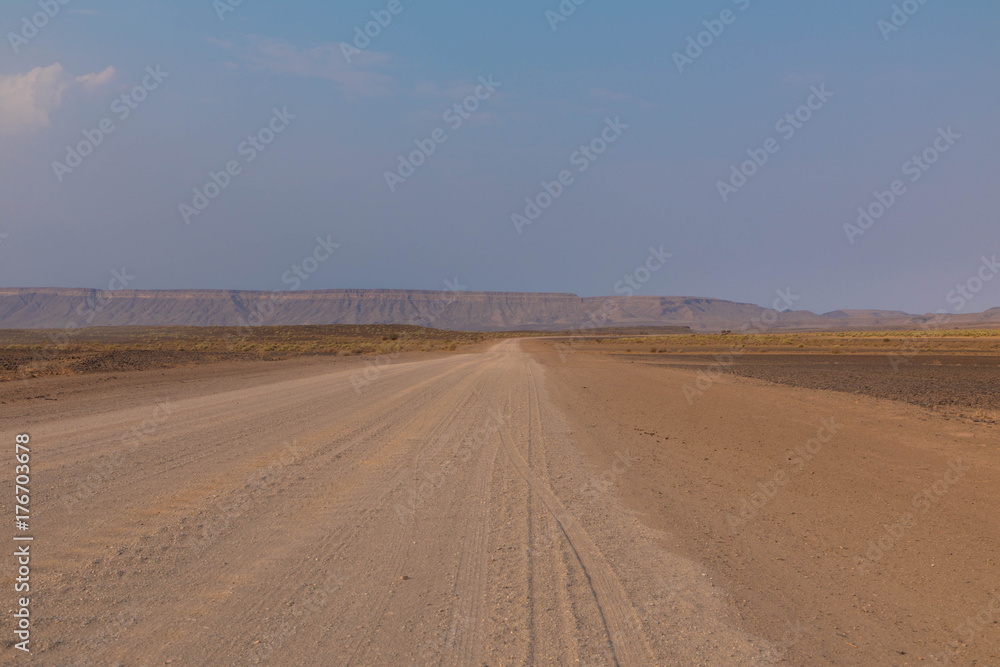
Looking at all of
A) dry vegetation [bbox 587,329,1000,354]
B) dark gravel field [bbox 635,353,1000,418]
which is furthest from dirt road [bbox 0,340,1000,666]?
dry vegetation [bbox 587,329,1000,354]

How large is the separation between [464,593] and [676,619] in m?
1.37

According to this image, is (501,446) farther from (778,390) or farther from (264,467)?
(778,390)

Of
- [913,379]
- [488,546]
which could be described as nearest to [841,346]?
[913,379]

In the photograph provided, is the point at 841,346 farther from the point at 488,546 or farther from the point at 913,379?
the point at 488,546

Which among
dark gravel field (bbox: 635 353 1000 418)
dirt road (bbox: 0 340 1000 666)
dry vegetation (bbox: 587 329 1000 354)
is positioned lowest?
dirt road (bbox: 0 340 1000 666)

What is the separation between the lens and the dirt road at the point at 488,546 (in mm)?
3561

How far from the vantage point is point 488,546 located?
503cm

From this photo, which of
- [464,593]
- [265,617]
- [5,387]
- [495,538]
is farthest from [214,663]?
[5,387]

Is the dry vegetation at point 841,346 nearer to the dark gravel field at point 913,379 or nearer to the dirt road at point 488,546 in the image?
the dark gravel field at point 913,379

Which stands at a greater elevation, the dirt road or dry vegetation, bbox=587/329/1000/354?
dry vegetation, bbox=587/329/1000/354

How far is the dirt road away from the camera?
3.56m

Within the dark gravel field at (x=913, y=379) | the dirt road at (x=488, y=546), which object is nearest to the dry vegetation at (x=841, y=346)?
the dark gravel field at (x=913, y=379)

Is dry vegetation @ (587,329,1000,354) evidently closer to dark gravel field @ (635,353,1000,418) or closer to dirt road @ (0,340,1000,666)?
dark gravel field @ (635,353,1000,418)

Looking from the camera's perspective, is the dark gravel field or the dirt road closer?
the dirt road
